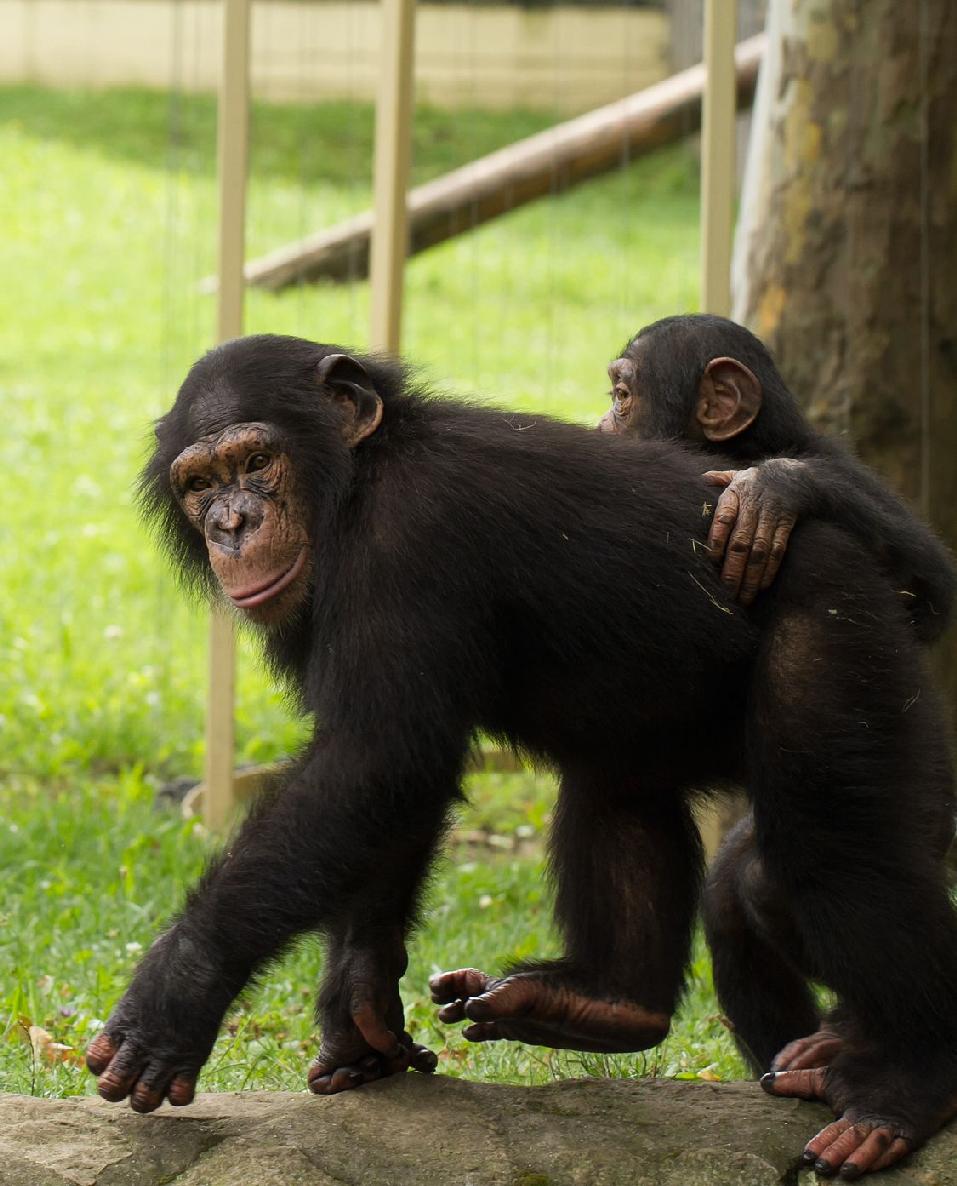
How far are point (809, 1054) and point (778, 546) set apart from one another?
129 centimetres

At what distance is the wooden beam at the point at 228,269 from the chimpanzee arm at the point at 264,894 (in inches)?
118

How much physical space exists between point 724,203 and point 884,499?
7.94 ft

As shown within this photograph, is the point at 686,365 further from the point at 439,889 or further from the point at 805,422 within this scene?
the point at 439,889

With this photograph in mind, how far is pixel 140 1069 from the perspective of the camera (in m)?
3.73

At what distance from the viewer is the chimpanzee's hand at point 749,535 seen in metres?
4.14

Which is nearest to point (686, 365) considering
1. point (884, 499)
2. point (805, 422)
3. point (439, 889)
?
point (805, 422)

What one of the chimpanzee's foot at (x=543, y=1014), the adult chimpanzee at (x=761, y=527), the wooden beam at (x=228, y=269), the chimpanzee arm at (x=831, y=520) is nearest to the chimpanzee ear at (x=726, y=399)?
the adult chimpanzee at (x=761, y=527)

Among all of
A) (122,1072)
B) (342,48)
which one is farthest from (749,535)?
(342,48)

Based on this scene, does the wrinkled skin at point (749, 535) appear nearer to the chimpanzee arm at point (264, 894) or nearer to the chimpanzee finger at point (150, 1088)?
the chimpanzee arm at point (264, 894)

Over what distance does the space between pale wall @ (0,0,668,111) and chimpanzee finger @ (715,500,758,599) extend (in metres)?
13.9

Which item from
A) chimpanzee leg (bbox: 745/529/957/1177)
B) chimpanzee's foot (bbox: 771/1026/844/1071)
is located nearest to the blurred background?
chimpanzee's foot (bbox: 771/1026/844/1071)

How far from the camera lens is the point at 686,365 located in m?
5.01

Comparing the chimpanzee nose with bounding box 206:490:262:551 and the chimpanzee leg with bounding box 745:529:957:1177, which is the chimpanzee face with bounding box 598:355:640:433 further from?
the chimpanzee nose with bounding box 206:490:262:551

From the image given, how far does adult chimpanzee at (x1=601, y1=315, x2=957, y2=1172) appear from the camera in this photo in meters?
4.18
